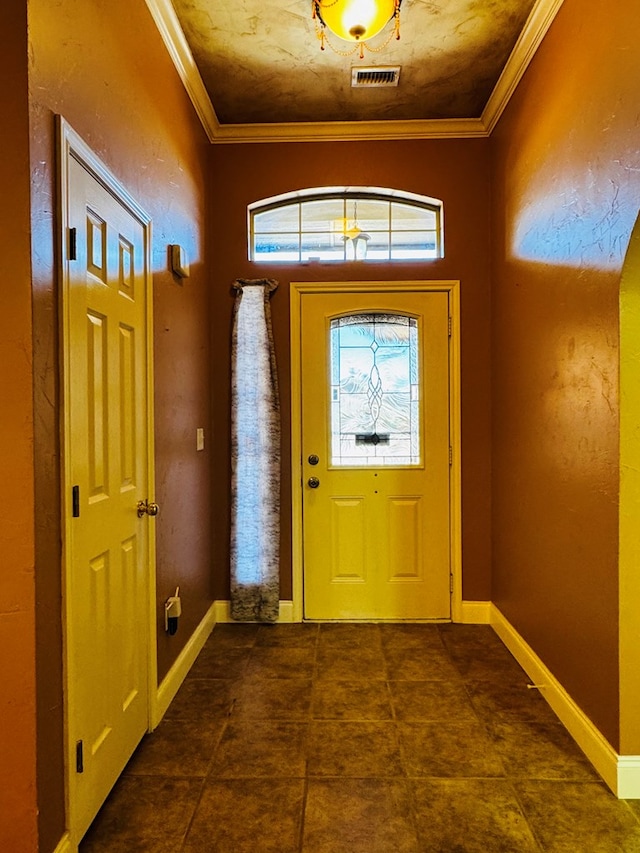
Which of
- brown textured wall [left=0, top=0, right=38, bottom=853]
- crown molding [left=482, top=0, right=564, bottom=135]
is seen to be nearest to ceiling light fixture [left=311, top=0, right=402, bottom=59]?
crown molding [left=482, top=0, right=564, bottom=135]

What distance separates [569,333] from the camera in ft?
6.87

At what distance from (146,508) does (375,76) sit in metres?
2.57

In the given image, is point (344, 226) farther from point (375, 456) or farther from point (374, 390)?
point (375, 456)

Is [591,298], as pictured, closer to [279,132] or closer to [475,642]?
[475,642]

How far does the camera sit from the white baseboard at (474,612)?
3.19 meters

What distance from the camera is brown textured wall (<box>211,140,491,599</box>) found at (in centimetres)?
322

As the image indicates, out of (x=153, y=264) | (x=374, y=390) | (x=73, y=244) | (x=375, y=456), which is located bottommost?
(x=375, y=456)

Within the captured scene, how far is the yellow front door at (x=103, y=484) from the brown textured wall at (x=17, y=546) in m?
0.15

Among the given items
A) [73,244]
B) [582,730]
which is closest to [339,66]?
[73,244]

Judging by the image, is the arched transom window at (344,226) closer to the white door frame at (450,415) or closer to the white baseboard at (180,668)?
the white door frame at (450,415)

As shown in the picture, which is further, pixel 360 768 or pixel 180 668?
pixel 180 668

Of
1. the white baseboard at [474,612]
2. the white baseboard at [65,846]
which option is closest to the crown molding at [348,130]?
the white baseboard at [474,612]

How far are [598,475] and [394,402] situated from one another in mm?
1512

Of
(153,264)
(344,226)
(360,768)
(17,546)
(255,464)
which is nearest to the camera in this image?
(17,546)
